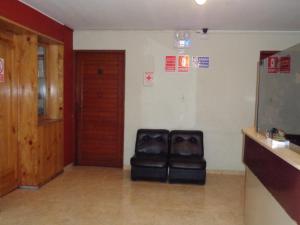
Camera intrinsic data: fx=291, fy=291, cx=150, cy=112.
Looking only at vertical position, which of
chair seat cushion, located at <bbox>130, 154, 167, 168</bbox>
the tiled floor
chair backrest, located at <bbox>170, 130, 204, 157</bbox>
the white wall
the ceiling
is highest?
the ceiling

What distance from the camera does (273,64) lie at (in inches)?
102

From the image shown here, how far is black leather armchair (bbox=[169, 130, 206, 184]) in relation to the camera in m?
4.45

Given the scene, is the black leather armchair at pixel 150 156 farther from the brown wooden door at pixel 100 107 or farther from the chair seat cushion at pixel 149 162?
the brown wooden door at pixel 100 107

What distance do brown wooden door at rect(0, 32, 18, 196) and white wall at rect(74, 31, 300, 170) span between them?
64.6 inches

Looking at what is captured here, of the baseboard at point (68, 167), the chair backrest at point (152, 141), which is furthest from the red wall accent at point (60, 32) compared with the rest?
the chair backrest at point (152, 141)

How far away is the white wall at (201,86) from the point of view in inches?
196

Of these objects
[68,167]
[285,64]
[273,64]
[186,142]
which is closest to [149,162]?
[186,142]

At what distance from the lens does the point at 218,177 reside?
494 centimetres

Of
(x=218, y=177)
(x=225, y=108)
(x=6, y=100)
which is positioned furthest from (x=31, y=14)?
(x=218, y=177)

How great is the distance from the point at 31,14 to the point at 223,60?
10.1ft

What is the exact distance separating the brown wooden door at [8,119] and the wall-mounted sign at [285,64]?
3.18m

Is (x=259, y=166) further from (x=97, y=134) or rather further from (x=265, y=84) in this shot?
(x=97, y=134)

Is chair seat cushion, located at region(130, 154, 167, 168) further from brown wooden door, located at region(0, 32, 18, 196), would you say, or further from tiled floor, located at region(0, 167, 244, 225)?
brown wooden door, located at region(0, 32, 18, 196)

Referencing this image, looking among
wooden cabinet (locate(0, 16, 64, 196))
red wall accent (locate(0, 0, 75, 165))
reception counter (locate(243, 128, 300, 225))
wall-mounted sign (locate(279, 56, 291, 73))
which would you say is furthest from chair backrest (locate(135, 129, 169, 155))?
wall-mounted sign (locate(279, 56, 291, 73))
